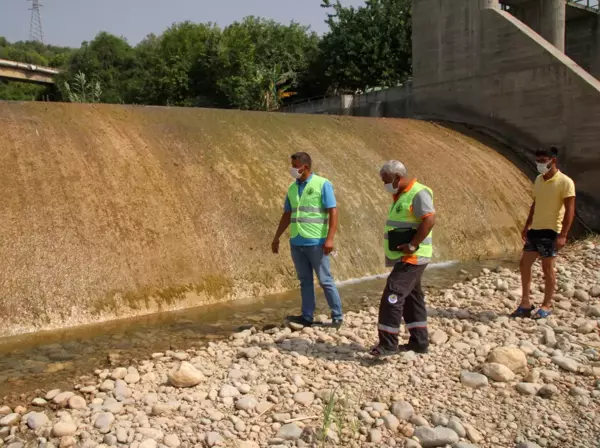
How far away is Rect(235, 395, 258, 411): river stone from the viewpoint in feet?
12.2

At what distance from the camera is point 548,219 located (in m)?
5.44

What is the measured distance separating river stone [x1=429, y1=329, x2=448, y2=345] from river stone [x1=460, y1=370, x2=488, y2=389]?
81cm

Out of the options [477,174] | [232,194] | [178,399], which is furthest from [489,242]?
[178,399]

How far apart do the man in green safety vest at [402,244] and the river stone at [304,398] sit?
794mm

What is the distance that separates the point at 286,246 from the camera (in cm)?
820

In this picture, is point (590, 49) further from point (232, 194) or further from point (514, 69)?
point (232, 194)

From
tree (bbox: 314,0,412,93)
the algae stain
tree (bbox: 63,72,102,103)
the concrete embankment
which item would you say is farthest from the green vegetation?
the algae stain

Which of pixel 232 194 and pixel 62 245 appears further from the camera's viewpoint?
pixel 232 194

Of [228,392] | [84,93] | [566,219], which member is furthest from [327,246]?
[84,93]

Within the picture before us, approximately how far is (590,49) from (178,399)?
1850 centimetres

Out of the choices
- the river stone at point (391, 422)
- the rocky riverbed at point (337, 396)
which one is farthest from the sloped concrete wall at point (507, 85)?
the river stone at point (391, 422)

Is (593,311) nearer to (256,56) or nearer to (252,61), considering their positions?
(252,61)

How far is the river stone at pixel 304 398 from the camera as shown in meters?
3.78

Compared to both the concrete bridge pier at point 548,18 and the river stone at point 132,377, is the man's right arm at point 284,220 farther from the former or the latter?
the concrete bridge pier at point 548,18
